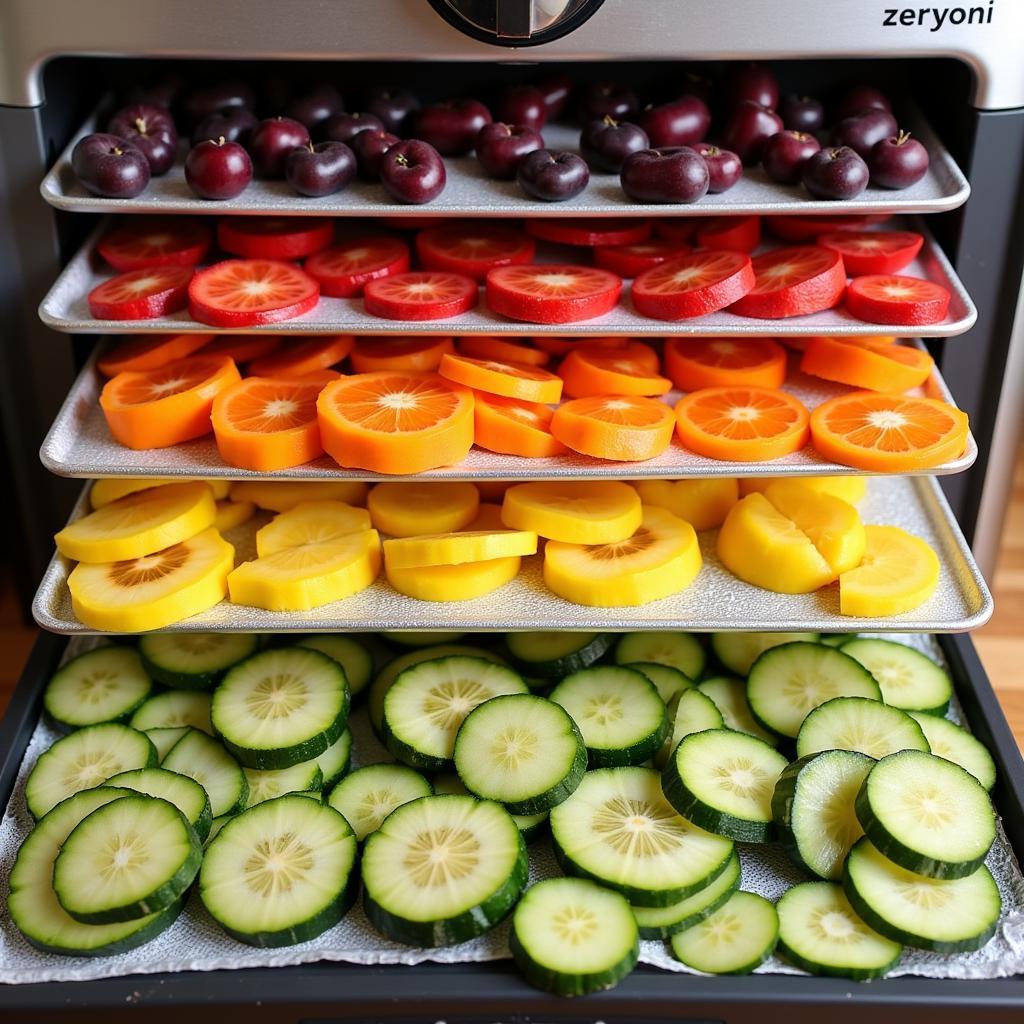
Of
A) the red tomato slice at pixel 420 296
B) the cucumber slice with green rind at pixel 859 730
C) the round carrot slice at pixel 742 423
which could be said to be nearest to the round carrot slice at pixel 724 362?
the round carrot slice at pixel 742 423

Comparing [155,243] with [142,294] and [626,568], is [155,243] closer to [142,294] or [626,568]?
[142,294]

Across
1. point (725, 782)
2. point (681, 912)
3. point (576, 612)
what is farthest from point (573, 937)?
point (576, 612)

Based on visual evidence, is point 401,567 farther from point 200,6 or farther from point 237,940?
point 200,6

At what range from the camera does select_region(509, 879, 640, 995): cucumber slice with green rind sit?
40.7 inches

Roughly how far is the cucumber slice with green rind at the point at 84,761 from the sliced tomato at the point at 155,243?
1.51 ft

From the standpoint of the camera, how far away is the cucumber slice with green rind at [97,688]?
1.31m

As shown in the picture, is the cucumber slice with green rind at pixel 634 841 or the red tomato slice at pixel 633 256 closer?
the cucumber slice with green rind at pixel 634 841

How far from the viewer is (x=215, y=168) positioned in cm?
117

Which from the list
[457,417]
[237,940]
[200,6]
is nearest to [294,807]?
[237,940]

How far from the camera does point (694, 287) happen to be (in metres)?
1.20

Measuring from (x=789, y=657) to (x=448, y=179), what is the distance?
1.94ft

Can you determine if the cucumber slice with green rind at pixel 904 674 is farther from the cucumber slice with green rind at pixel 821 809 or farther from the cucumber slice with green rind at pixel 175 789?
the cucumber slice with green rind at pixel 175 789

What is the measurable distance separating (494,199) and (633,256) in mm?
163

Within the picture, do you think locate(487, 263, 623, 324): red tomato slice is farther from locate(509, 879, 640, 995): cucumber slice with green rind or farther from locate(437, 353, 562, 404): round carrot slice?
locate(509, 879, 640, 995): cucumber slice with green rind
